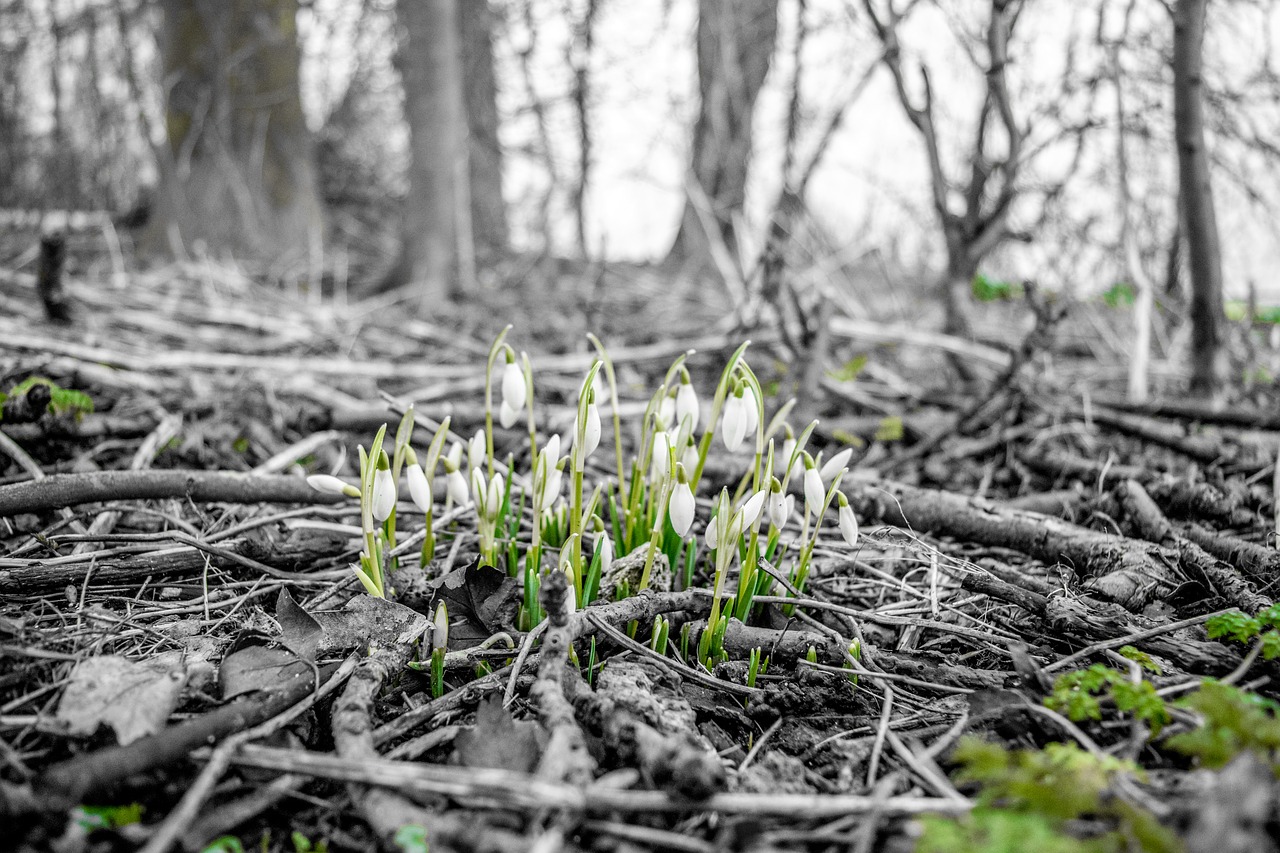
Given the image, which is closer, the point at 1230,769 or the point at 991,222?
the point at 1230,769

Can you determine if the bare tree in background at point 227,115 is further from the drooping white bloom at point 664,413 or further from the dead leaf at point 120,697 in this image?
the dead leaf at point 120,697

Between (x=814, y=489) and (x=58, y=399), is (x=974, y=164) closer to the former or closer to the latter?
(x=814, y=489)

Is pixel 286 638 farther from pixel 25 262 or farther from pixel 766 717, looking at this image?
pixel 25 262

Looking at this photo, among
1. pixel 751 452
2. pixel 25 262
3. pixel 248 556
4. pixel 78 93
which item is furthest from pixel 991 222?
pixel 78 93

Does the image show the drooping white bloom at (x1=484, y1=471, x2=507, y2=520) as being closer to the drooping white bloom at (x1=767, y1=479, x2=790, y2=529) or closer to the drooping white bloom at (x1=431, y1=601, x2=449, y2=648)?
the drooping white bloom at (x1=431, y1=601, x2=449, y2=648)

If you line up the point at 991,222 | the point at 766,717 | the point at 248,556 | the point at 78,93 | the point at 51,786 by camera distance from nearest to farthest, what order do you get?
the point at 51,786 → the point at 766,717 → the point at 248,556 → the point at 991,222 → the point at 78,93

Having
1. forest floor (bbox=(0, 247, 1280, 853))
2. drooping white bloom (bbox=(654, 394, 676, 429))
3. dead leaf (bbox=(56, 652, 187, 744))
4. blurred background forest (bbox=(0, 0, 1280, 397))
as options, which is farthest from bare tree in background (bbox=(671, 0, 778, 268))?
dead leaf (bbox=(56, 652, 187, 744))

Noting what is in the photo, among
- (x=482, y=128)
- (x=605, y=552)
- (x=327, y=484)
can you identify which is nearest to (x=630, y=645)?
(x=605, y=552)
